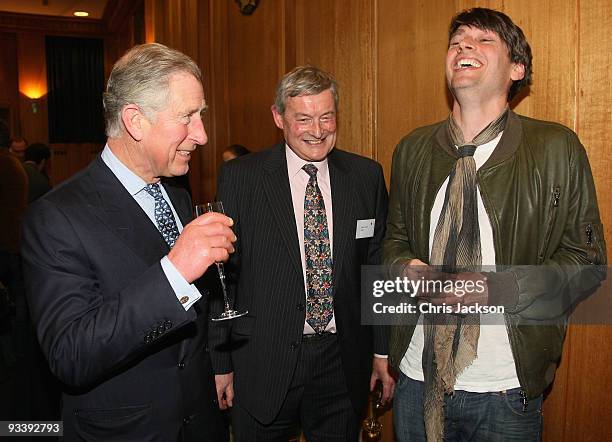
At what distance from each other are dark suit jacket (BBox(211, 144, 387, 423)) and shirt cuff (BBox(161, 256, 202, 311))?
Answer: 2.64 feet

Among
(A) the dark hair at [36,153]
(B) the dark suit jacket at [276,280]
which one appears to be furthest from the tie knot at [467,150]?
(A) the dark hair at [36,153]

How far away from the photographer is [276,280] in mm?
2252

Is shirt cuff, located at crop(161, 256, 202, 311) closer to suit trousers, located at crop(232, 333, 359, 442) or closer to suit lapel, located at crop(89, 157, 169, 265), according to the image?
suit lapel, located at crop(89, 157, 169, 265)

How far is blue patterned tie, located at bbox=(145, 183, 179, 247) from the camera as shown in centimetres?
170

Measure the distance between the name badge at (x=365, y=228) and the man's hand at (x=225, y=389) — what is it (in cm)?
82

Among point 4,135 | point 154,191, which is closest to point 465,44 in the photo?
point 154,191

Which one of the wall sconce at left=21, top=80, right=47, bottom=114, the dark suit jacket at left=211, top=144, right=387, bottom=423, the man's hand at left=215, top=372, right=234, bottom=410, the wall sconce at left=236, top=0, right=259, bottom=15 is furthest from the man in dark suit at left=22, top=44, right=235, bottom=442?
the wall sconce at left=21, top=80, right=47, bottom=114

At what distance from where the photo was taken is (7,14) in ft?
40.6

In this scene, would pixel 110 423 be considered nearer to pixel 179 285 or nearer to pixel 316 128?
pixel 179 285

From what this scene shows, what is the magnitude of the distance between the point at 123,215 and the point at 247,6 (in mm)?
3534

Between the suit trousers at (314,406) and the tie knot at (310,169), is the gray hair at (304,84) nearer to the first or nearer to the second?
the tie knot at (310,169)

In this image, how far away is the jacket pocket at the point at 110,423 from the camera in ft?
5.11

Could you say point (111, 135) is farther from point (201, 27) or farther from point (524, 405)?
point (201, 27)

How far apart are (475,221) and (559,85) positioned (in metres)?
0.70
